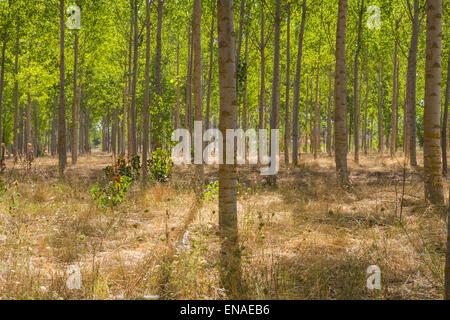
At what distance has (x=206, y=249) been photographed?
3512mm

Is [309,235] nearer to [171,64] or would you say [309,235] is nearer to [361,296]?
[361,296]

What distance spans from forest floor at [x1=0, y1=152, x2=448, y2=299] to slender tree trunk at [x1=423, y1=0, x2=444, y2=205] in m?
0.40

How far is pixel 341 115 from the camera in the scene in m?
7.82

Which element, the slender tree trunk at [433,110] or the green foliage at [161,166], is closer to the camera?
the slender tree trunk at [433,110]

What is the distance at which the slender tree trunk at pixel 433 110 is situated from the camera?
5.67 metres

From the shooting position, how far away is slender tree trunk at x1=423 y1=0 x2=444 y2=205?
18.6 feet

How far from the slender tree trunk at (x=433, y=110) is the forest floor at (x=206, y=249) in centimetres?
40

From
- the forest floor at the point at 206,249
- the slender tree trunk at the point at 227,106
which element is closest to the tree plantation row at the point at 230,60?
the slender tree trunk at the point at 227,106

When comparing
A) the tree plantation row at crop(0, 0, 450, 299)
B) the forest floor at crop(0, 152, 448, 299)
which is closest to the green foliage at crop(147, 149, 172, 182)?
the tree plantation row at crop(0, 0, 450, 299)

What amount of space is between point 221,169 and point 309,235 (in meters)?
1.47

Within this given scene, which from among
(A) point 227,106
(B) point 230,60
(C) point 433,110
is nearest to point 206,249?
(A) point 227,106

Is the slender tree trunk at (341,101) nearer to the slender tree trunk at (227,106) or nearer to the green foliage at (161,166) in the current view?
the green foliage at (161,166)

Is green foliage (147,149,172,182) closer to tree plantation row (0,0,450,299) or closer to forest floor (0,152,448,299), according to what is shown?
tree plantation row (0,0,450,299)
